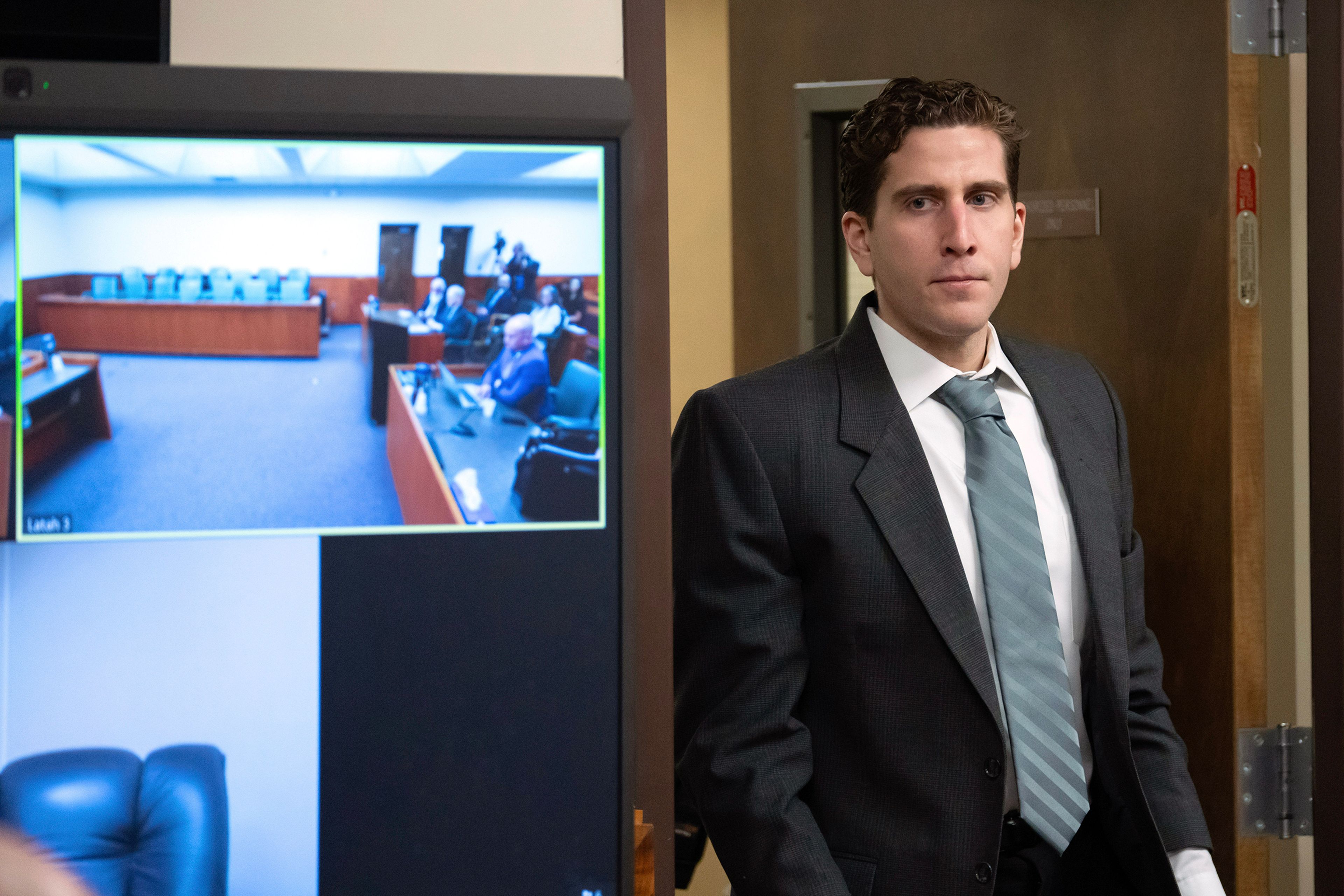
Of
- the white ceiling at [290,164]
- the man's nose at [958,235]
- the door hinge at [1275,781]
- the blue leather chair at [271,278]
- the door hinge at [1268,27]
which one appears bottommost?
the door hinge at [1275,781]

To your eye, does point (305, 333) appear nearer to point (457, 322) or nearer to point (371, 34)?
point (457, 322)

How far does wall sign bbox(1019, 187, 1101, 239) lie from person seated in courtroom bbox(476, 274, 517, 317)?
164 cm

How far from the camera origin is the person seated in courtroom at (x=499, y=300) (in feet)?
1.91

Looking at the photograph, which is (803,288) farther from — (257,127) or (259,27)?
(257,127)

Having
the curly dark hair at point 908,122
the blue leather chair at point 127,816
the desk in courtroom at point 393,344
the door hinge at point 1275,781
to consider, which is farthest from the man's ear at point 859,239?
the blue leather chair at point 127,816

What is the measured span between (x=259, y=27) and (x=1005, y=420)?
3.17ft

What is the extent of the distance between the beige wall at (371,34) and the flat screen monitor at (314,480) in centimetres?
33

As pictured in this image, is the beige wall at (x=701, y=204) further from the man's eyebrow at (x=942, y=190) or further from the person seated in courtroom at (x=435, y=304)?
the person seated in courtroom at (x=435, y=304)

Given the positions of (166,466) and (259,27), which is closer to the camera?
(166,466)

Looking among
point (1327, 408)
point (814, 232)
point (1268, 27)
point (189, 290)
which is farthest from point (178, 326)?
point (814, 232)

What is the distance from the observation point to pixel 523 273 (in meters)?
0.58

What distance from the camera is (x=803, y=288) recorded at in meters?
2.60

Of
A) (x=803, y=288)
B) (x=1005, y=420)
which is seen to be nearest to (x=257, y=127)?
(x=1005, y=420)

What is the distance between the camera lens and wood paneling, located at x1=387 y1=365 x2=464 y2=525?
1.93 feet
